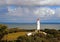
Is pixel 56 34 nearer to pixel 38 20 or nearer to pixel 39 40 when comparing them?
pixel 38 20

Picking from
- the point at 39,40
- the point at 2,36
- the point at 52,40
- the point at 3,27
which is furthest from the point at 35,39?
the point at 3,27

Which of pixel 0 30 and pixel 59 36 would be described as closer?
pixel 59 36

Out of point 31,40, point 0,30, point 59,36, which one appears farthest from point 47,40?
point 0,30

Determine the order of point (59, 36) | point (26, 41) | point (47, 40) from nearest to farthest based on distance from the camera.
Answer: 1. point (26, 41)
2. point (47, 40)
3. point (59, 36)

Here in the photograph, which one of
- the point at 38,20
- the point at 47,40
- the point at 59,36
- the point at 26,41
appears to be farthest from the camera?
the point at 38,20

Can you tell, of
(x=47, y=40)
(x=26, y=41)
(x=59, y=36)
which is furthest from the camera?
(x=59, y=36)

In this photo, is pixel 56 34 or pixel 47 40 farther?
pixel 56 34

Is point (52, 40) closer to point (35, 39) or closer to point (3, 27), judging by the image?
point (35, 39)

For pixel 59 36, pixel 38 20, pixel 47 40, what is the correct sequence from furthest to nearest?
pixel 38 20, pixel 59 36, pixel 47 40
